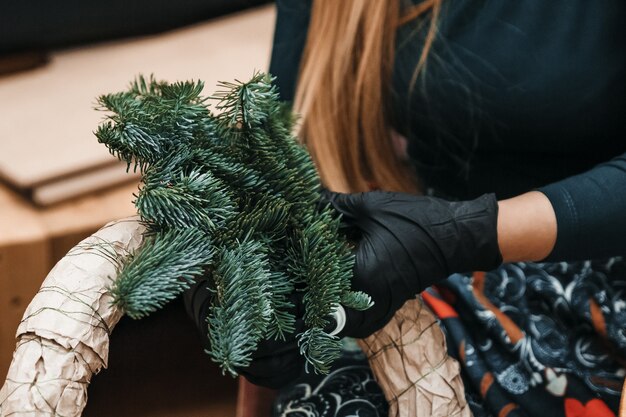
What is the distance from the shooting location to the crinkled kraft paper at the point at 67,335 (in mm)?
487

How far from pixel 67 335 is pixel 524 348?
39 centimetres

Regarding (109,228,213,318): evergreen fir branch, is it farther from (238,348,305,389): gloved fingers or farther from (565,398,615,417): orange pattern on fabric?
(565,398,615,417): orange pattern on fabric

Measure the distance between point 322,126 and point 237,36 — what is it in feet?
2.02

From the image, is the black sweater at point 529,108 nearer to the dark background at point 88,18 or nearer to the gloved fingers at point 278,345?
the gloved fingers at point 278,345

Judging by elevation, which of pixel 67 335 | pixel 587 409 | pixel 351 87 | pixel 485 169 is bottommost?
pixel 587 409

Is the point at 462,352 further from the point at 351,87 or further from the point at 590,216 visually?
the point at 351,87

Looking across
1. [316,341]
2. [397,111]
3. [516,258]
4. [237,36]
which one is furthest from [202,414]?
[237,36]

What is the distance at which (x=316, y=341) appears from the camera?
0.50m

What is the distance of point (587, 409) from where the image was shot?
0.62 metres

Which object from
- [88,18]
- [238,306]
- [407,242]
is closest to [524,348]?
[407,242]

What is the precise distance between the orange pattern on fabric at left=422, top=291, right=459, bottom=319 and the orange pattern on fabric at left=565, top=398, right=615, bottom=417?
0.12 meters

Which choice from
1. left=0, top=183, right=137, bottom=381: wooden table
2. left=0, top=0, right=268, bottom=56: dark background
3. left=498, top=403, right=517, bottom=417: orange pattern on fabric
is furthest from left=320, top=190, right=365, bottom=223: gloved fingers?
left=0, top=0, right=268, bottom=56: dark background

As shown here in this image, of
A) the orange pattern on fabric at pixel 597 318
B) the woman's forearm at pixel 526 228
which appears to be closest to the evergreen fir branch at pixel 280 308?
the woman's forearm at pixel 526 228

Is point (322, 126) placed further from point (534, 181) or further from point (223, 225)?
point (223, 225)
